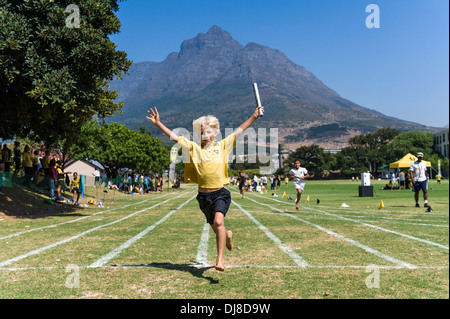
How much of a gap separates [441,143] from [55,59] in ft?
504

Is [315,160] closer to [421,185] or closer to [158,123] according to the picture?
[421,185]

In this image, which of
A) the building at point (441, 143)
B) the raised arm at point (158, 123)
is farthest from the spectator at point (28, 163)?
the building at point (441, 143)

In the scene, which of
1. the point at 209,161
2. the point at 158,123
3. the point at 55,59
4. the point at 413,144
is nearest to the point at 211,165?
the point at 209,161

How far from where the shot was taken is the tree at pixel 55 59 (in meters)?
13.8

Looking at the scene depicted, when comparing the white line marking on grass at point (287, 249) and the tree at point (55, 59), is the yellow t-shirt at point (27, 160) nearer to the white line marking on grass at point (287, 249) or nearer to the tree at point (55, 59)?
the tree at point (55, 59)

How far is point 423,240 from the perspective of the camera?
26.4ft

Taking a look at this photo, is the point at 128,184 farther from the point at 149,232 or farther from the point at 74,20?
the point at 149,232

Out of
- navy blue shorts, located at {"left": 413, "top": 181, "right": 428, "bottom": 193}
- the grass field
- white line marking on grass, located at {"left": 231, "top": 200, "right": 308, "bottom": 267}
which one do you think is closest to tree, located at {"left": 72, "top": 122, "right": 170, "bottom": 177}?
navy blue shorts, located at {"left": 413, "top": 181, "right": 428, "bottom": 193}

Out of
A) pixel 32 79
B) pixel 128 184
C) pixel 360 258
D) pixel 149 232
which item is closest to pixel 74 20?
pixel 32 79

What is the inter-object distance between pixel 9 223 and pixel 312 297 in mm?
Result: 11700

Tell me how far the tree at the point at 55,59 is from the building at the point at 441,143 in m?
143

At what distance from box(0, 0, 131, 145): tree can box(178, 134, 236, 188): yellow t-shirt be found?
10302 millimetres

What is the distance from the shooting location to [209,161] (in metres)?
5.50

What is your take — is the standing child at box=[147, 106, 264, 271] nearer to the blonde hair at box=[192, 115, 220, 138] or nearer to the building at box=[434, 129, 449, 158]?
the blonde hair at box=[192, 115, 220, 138]
